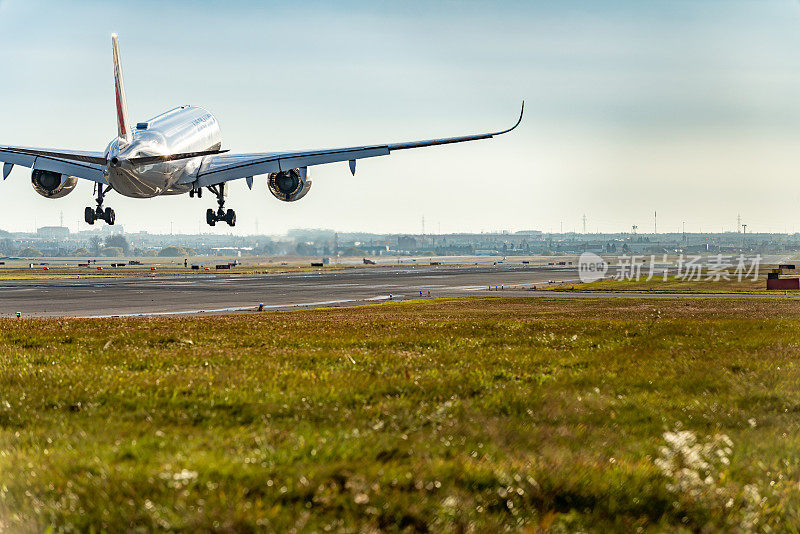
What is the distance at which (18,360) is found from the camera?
16.1m

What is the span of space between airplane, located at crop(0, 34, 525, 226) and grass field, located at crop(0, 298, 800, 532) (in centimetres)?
→ 3392

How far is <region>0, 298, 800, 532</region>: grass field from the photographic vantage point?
701cm

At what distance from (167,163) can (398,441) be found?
4652 cm

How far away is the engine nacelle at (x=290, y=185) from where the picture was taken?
5569 cm

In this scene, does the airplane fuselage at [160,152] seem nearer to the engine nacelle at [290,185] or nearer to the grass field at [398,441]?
the engine nacelle at [290,185]

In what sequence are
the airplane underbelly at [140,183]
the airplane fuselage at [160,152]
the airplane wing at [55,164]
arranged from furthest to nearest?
Answer: the airplane wing at [55,164]
the airplane underbelly at [140,183]
the airplane fuselage at [160,152]

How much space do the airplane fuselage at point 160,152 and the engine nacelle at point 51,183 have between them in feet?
27.3

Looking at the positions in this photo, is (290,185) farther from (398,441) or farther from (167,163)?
(398,441)

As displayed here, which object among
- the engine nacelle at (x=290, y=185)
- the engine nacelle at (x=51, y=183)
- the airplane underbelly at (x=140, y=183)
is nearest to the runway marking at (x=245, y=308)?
the engine nacelle at (x=290, y=185)

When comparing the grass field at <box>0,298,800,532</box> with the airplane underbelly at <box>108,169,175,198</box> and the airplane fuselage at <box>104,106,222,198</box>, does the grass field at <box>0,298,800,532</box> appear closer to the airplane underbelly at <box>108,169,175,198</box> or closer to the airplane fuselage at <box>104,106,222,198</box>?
the airplane fuselage at <box>104,106,222,198</box>

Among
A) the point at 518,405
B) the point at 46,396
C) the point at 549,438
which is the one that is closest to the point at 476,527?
the point at 549,438

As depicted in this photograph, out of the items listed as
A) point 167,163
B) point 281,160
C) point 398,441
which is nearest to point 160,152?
point 167,163

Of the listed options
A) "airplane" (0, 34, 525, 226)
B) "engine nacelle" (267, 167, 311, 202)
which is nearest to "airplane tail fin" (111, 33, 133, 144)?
"airplane" (0, 34, 525, 226)

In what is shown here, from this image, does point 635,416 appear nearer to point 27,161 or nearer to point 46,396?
point 46,396
